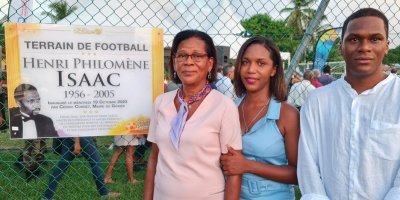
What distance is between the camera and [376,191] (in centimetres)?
165

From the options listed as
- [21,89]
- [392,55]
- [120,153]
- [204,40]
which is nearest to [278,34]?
[204,40]

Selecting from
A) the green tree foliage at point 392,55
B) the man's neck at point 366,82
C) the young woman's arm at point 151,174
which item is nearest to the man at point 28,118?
the young woman's arm at point 151,174

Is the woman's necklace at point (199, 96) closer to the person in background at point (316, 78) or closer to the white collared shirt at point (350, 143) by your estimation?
the white collared shirt at point (350, 143)

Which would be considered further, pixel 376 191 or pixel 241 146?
pixel 241 146

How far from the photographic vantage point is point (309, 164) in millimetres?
1780

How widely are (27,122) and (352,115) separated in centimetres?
173

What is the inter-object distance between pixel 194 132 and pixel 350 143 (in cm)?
67

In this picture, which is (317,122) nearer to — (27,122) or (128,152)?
(27,122)

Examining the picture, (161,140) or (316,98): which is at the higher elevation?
(316,98)

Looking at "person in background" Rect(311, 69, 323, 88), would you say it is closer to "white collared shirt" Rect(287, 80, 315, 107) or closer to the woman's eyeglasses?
"white collared shirt" Rect(287, 80, 315, 107)

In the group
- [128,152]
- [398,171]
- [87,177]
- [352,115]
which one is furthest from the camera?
[87,177]

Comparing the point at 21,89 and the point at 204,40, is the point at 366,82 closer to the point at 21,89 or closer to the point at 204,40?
the point at 204,40

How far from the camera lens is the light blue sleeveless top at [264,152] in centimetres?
193

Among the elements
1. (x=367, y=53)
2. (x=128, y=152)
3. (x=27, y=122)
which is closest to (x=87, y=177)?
(x=128, y=152)
